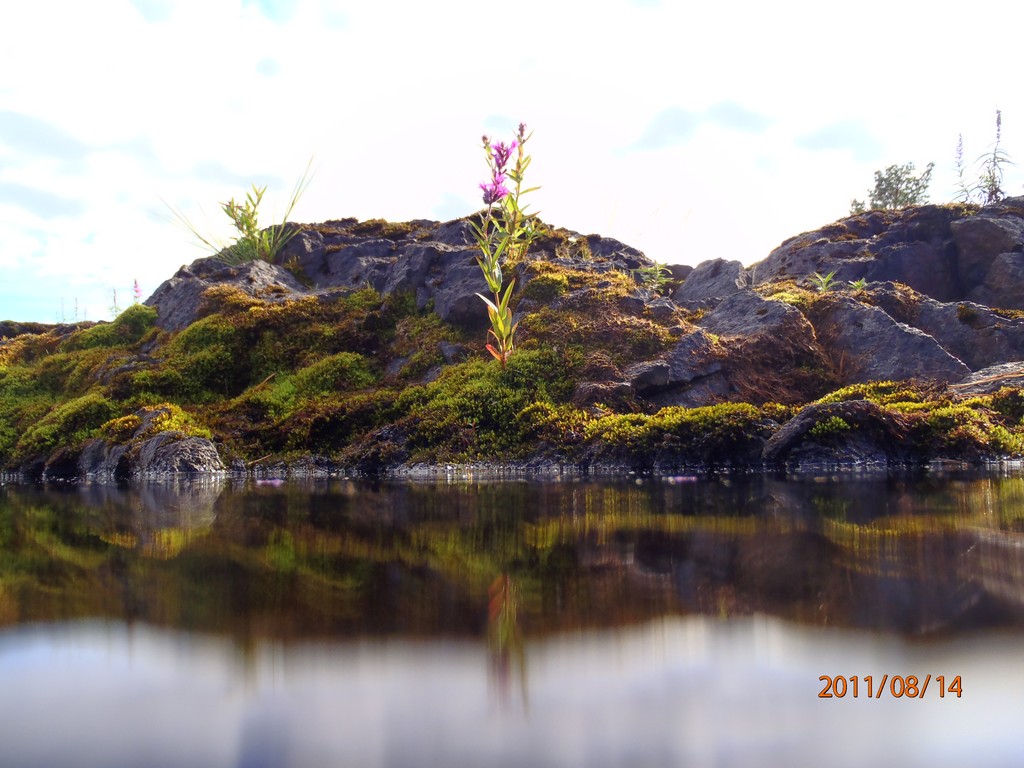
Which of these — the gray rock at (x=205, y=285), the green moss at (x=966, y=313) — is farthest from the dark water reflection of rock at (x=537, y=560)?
the gray rock at (x=205, y=285)

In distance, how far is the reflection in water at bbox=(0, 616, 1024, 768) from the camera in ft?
4.50

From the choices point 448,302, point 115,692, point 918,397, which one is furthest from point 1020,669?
point 448,302

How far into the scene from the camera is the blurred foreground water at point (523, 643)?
1423mm

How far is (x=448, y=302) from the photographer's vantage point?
9.84 metres

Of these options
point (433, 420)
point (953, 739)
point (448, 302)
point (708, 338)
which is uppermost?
point (448, 302)

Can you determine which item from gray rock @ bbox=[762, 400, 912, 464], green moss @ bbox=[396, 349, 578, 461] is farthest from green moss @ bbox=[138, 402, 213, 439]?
gray rock @ bbox=[762, 400, 912, 464]

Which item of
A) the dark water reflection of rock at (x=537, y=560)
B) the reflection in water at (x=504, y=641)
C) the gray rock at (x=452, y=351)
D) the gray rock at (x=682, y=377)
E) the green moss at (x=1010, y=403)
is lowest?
the reflection in water at (x=504, y=641)

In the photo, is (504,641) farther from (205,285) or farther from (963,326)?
(205,285)

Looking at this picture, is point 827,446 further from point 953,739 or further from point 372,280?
point 372,280

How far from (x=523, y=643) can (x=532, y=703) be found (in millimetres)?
361

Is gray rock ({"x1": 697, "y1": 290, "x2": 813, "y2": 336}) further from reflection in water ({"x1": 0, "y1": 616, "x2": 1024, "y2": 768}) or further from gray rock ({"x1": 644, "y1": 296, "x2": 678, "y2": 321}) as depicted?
reflection in water ({"x1": 0, "y1": 616, "x2": 1024, "y2": 768})

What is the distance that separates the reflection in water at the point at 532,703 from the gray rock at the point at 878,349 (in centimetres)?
737

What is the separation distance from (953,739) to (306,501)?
449 cm

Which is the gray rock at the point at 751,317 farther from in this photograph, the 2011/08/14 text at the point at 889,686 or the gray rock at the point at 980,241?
the 2011/08/14 text at the point at 889,686
